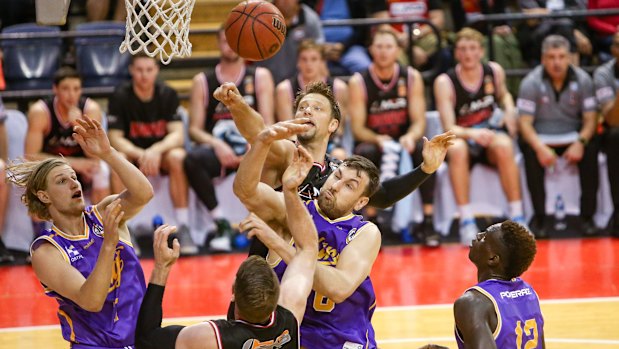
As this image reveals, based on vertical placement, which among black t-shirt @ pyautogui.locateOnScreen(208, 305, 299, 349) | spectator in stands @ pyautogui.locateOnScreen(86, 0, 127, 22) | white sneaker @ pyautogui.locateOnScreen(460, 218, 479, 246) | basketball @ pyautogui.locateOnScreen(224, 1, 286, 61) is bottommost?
white sneaker @ pyautogui.locateOnScreen(460, 218, 479, 246)

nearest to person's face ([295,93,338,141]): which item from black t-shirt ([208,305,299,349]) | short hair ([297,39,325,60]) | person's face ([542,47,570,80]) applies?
black t-shirt ([208,305,299,349])

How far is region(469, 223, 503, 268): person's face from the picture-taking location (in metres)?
4.45

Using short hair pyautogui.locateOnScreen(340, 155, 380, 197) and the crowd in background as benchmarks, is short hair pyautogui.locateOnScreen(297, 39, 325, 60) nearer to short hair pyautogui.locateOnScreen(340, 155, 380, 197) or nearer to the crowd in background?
the crowd in background

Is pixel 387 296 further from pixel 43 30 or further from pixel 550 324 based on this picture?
pixel 43 30

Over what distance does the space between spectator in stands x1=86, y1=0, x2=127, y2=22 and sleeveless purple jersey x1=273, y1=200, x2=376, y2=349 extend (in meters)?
6.52

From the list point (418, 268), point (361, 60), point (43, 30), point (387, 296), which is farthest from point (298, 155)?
point (43, 30)

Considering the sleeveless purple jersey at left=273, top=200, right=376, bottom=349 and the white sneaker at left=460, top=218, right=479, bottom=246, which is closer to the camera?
the sleeveless purple jersey at left=273, top=200, right=376, bottom=349

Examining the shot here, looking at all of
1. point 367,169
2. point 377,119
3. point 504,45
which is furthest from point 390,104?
point 367,169

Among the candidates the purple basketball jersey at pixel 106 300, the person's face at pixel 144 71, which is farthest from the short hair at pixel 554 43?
the purple basketball jersey at pixel 106 300

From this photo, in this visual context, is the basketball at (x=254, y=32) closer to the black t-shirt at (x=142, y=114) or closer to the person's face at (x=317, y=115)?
the person's face at (x=317, y=115)

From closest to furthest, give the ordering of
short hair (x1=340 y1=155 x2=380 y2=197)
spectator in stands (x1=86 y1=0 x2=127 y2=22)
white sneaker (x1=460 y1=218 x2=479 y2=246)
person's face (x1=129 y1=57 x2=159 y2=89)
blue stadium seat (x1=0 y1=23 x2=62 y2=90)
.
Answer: short hair (x1=340 y1=155 x2=380 y2=197) → person's face (x1=129 y1=57 x2=159 y2=89) → white sneaker (x1=460 y1=218 x2=479 y2=246) → blue stadium seat (x1=0 y1=23 x2=62 y2=90) → spectator in stands (x1=86 y1=0 x2=127 y2=22)

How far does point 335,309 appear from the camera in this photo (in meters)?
4.71

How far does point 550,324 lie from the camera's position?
6.58 metres

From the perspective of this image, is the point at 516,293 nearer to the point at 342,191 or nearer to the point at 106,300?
the point at 342,191
